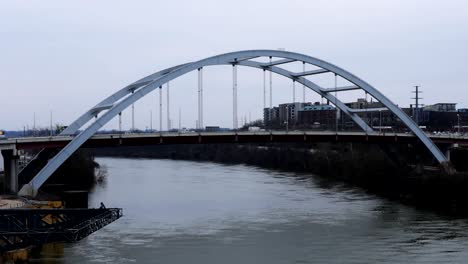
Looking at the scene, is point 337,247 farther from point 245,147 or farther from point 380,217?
point 245,147

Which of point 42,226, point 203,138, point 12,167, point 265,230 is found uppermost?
point 203,138

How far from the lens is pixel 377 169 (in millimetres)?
40219

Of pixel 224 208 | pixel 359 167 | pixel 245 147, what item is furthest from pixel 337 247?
pixel 245 147

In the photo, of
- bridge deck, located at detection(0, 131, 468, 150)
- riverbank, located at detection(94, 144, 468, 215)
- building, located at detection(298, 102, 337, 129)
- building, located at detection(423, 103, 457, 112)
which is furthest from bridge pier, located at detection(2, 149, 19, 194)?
building, located at detection(423, 103, 457, 112)

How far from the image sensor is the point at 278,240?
21141 mm

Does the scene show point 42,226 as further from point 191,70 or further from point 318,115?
point 318,115

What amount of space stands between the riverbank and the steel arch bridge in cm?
271

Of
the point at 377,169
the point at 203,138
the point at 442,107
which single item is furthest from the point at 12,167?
the point at 442,107

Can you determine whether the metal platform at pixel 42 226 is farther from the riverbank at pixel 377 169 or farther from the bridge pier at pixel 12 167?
the riverbank at pixel 377 169

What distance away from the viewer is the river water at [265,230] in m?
18.6

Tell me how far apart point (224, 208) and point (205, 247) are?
8701 millimetres

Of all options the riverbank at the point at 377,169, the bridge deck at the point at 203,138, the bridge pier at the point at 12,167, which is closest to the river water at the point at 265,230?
the riverbank at the point at 377,169

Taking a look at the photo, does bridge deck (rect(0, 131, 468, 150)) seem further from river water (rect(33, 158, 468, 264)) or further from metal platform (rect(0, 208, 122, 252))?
metal platform (rect(0, 208, 122, 252))

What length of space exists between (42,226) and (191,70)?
1393cm
